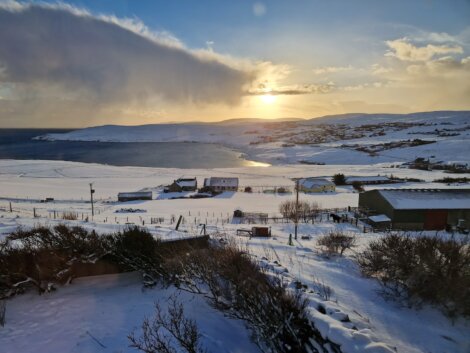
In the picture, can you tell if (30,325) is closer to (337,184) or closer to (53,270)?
(53,270)

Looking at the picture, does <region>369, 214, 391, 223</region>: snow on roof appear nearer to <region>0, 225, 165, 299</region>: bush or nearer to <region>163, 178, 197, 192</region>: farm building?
<region>0, 225, 165, 299</region>: bush

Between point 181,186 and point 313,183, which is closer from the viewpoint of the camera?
point 313,183

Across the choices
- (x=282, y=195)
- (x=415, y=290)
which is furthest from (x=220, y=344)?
(x=282, y=195)

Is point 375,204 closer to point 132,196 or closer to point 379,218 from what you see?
point 379,218

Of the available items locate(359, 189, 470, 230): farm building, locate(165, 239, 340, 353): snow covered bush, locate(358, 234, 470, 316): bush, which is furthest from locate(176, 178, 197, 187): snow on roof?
locate(358, 234, 470, 316): bush

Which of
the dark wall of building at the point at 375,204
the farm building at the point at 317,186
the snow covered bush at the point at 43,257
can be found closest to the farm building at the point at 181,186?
the farm building at the point at 317,186

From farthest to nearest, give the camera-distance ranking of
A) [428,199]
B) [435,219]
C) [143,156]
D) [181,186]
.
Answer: [143,156], [181,186], [428,199], [435,219]

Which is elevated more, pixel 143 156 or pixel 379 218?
pixel 379 218

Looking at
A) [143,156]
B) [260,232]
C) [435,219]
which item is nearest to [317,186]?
[435,219]
